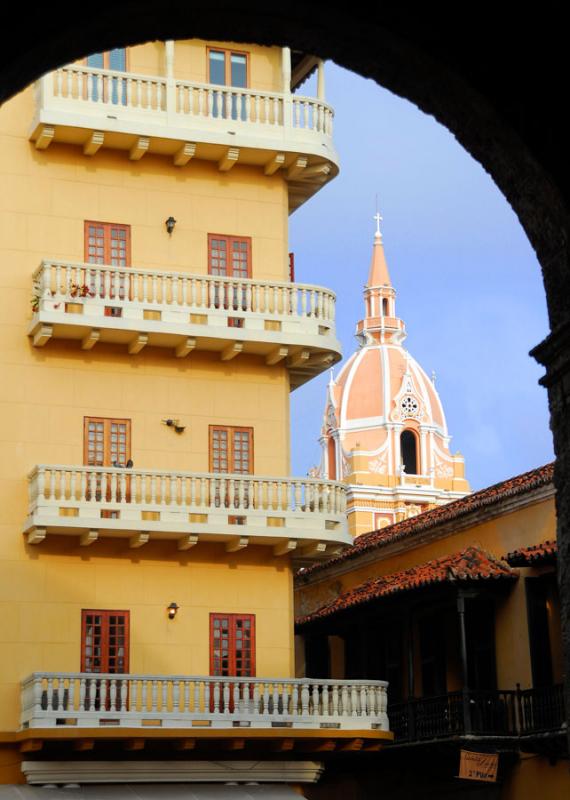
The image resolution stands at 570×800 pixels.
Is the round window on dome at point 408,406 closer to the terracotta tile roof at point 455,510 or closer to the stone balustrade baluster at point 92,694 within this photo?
the terracotta tile roof at point 455,510

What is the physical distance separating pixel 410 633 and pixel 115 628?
714 centimetres

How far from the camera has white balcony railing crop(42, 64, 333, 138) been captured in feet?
94.9

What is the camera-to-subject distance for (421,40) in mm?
7934

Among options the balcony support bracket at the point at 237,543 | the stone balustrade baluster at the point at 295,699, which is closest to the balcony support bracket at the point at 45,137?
the balcony support bracket at the point at 237,543

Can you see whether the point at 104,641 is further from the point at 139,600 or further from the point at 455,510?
the point at 455,510

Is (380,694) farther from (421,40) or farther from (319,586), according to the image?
(421,40)

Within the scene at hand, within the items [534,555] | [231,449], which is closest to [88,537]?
[231,449]

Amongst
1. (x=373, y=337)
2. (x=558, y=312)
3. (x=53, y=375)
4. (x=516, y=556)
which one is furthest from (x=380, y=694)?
(x=373, y=337)

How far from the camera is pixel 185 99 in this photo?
29.8 meters

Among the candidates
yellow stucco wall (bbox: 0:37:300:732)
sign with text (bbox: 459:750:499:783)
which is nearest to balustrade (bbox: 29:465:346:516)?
yellow stucco wall (bbox: 0:37:300:732)

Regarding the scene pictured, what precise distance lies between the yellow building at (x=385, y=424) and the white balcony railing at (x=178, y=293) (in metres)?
56.3

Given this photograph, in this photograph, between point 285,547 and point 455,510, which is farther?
point 455,510

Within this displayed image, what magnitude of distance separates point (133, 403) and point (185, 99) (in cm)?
578

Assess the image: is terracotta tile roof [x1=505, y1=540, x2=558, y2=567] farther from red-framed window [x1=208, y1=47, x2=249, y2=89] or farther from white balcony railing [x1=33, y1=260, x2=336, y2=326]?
red-framed window [x1=208, y1=47, x2=249, y2=89]
